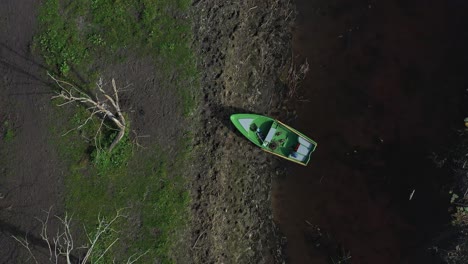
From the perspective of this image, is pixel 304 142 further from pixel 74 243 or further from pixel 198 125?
pixel 74 243

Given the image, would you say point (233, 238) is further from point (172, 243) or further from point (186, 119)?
point (186, 119)

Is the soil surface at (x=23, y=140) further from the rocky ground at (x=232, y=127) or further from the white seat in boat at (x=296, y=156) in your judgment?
the white seat in boat at (x=296, y=156)

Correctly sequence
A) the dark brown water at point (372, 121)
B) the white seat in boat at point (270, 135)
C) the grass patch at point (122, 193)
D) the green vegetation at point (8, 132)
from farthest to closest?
the dark brown water at point (372, 121), the white seat in boat at point (270, 135), the green vegetation at point (8, 132), the grass patch at point (122, 193)

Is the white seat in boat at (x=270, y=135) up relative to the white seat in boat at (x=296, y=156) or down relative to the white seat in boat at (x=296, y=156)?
up

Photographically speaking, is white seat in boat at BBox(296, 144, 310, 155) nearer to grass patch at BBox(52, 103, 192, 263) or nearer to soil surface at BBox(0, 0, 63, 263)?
grass patch at BBox(52, 103, 192, 263)

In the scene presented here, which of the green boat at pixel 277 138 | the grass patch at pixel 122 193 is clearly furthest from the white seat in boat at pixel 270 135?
the grass patch at pixel 122 193

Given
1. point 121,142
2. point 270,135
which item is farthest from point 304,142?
point 121,142

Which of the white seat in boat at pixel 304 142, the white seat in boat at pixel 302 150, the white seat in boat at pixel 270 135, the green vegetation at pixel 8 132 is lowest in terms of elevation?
the white seat in boat at pixel 302 150
